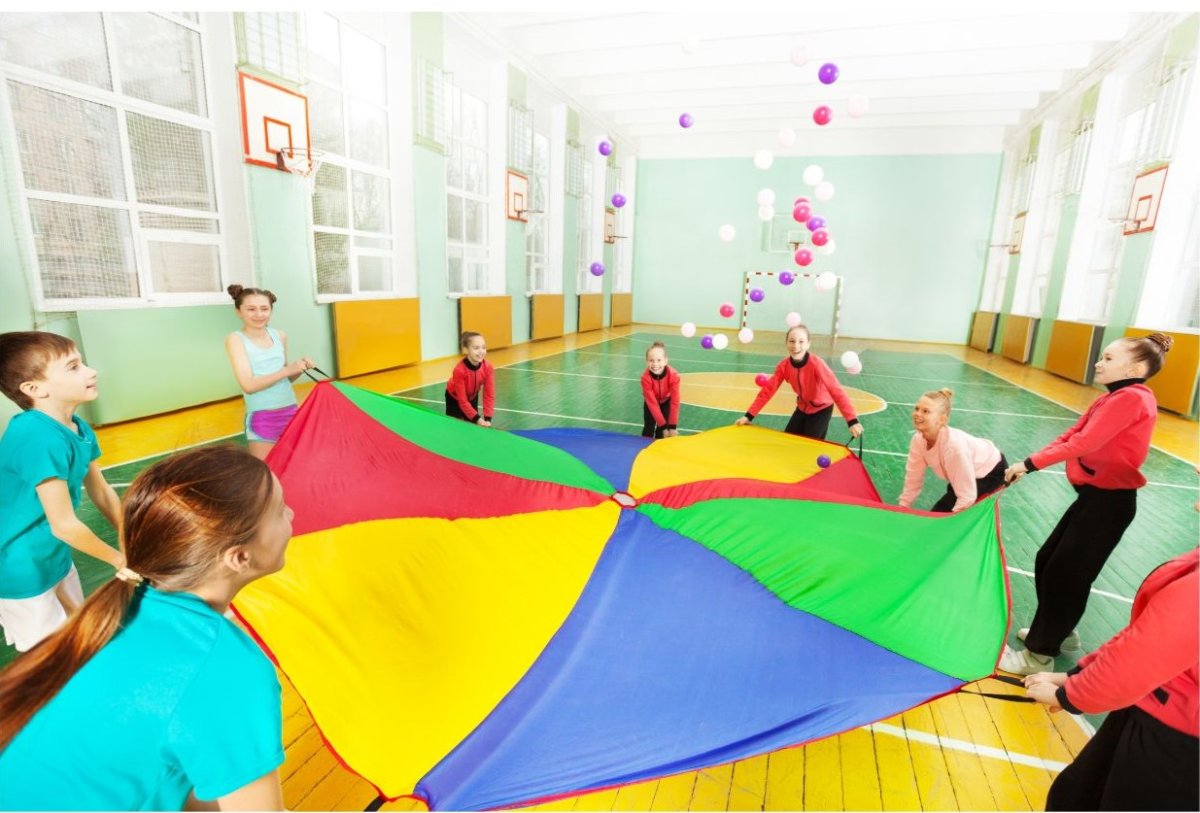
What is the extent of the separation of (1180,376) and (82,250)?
9.42 m

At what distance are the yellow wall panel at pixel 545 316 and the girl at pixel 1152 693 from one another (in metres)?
9.44

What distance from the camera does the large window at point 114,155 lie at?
12.2 feet

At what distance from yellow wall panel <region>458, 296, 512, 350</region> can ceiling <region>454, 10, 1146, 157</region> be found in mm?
3464

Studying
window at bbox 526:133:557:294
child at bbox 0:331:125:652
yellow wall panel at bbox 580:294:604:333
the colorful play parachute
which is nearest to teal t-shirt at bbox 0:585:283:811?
the colorful play parachute

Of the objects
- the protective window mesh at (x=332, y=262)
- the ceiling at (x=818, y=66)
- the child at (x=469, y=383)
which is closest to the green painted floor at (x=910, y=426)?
the child at (x=469, y=383)

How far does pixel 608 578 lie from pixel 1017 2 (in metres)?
7.73

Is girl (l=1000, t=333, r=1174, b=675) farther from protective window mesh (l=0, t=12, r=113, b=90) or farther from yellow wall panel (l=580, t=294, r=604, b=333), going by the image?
yellow wall panel (l=580, t=294, r=604, b=333)

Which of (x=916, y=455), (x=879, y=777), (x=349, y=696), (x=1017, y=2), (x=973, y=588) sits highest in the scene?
(x=1017, y=2)

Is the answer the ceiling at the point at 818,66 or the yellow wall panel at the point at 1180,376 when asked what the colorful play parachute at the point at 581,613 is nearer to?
the ceiling at the point at 818,66

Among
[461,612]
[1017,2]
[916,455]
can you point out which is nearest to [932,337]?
[1017,2]

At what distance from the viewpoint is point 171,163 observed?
450 cm

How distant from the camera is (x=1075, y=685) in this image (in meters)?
0.98

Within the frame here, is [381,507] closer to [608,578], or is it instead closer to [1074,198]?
[608,578]

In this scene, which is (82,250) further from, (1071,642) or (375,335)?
(1071,642)
